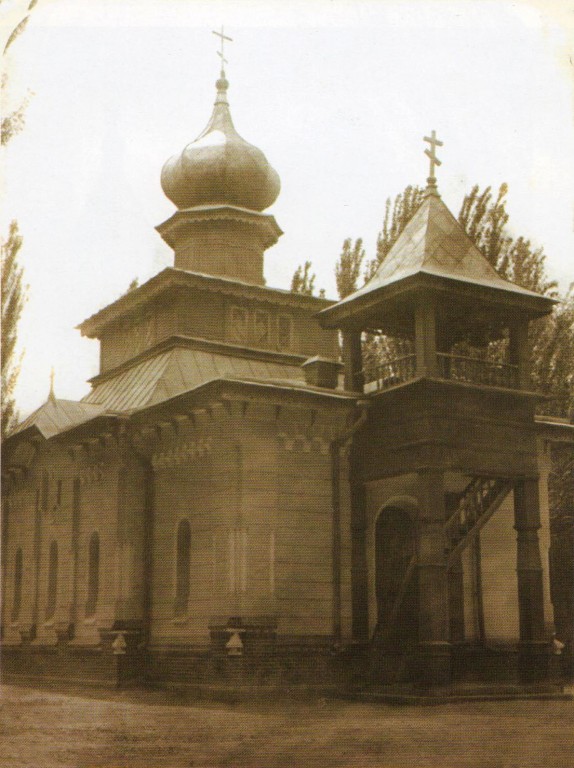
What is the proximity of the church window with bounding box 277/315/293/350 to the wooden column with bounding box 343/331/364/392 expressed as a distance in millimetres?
3874

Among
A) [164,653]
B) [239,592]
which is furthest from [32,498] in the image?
[239,592]

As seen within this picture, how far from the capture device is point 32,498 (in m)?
25.4

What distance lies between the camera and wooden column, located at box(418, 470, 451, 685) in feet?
59.4

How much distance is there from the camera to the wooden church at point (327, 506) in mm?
19281

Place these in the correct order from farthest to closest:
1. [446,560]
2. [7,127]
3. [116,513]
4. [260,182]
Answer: [260,182] → [116,513] → [446,560] → [7,127]

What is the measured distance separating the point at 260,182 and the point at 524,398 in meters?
9.19

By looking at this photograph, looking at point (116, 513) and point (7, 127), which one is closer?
point (7, 127)


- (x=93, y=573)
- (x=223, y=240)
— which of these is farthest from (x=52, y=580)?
(x=223, y=240)

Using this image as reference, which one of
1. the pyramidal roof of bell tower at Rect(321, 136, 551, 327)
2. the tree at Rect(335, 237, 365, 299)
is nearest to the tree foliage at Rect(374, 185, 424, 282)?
the tree at Rect(335, 237, 365, 299)

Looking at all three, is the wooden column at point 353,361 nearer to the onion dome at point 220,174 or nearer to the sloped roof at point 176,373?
the sloped roof at point 176,373

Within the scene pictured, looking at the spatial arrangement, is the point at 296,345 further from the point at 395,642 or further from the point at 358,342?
the point at 395,642

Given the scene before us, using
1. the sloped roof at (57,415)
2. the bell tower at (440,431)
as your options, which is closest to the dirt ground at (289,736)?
the bell tower at (440,431)

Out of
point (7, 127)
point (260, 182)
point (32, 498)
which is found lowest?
point (32, 498)

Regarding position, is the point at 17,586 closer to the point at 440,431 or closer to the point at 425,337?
the point at 440,431
